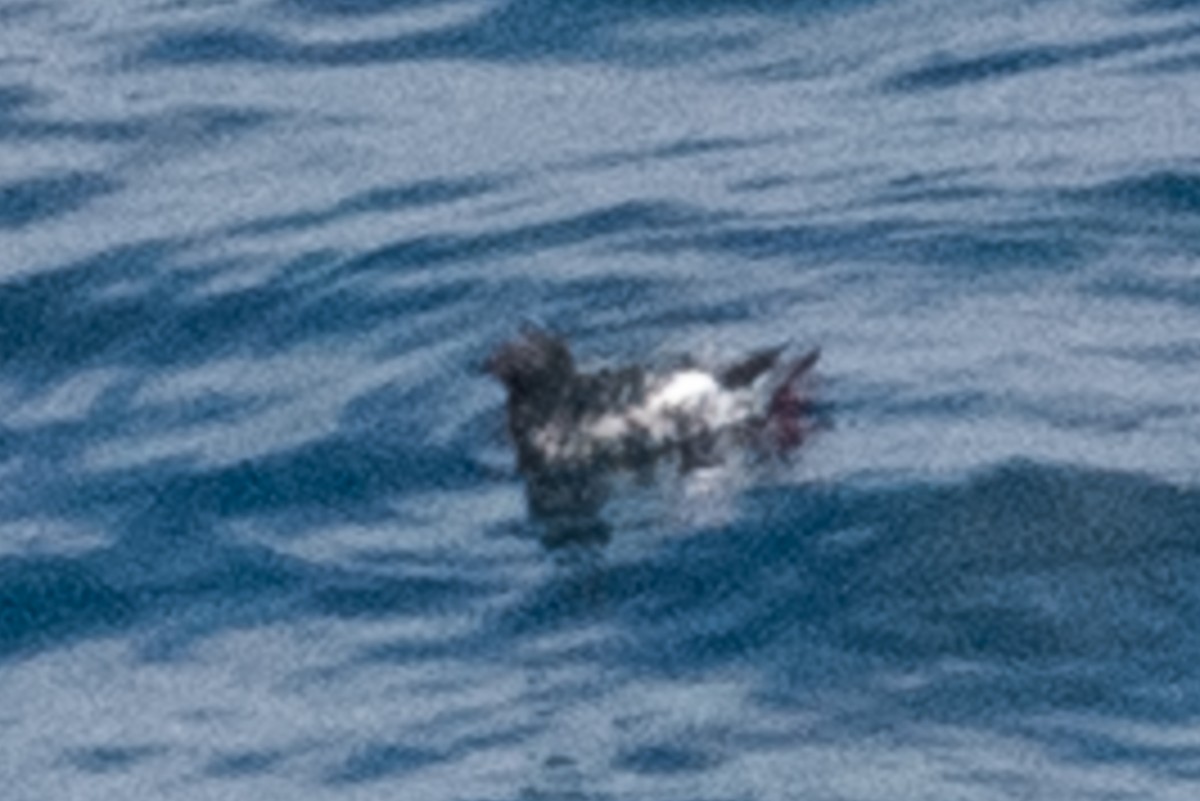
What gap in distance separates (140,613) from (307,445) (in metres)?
1.40

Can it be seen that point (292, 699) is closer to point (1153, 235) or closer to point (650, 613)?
point (650, 613)

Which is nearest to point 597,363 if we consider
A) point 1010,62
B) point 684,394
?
point 684,394

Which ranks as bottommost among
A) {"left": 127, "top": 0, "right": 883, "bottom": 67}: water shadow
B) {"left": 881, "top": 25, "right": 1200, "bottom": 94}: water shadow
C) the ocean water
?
the ocean water

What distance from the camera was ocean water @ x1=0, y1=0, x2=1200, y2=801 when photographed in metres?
11.2

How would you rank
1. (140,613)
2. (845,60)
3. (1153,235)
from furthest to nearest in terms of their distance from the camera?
(845,60), (1153,235), (140,613)

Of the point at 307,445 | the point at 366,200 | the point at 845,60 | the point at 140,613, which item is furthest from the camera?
the point at 845,60

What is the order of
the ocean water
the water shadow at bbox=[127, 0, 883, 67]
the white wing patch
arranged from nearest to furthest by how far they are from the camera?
the ocean water < the white wing patch < the water shadow at bbox=[127, 0, 883, 67]

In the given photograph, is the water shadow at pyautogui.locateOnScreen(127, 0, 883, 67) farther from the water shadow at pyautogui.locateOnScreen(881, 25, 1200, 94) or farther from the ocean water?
the water shadow at pyautogui.locateOnScreen(881, 25, 1200, 94)

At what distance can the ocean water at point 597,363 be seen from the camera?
1123 cm

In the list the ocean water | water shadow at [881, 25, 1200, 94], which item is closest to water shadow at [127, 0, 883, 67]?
the ocean water

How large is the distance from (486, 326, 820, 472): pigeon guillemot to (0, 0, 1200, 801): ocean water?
0.22 meters

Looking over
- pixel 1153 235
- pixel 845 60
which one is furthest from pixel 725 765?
pixel 845 60

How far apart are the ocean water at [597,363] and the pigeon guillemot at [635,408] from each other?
0.72 ft

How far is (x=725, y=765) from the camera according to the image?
35.3 ft
